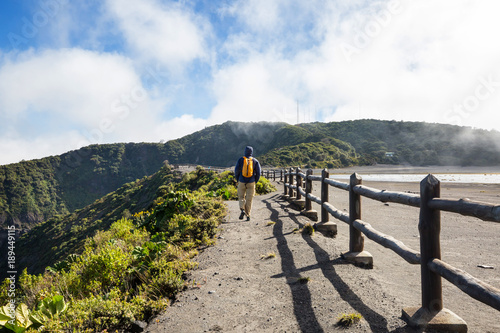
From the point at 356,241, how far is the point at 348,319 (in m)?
1.96

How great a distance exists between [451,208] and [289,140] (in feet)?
382

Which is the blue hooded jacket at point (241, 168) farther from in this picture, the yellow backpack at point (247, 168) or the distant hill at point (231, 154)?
the distant hill at point (231, 154)

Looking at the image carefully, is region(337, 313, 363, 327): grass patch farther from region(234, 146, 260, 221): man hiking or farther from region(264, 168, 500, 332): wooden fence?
region(234, 146, 260, 221): man hiking

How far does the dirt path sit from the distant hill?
66027 millimetres

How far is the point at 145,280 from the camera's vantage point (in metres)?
3.92

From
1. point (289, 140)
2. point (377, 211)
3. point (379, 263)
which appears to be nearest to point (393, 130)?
point (289, 140)

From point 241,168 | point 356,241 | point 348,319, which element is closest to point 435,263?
point 348,319

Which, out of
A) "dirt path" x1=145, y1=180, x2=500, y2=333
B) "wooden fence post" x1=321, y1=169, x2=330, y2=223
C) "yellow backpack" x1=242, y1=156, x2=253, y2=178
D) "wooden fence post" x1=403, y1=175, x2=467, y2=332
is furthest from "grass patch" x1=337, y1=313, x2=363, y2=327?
Answer: "yellow backpack" x1=242, y1=156, x2=253, y2=178

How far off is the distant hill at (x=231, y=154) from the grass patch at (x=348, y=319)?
6824cm

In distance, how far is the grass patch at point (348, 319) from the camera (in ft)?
8.44

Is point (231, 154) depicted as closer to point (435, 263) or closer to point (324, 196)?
point (324, 196)

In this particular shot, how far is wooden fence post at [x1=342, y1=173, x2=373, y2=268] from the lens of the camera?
13.7 feet

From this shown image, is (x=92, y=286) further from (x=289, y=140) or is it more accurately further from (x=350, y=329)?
(x=289, y=140)

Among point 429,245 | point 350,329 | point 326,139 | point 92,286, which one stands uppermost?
point 326,139
